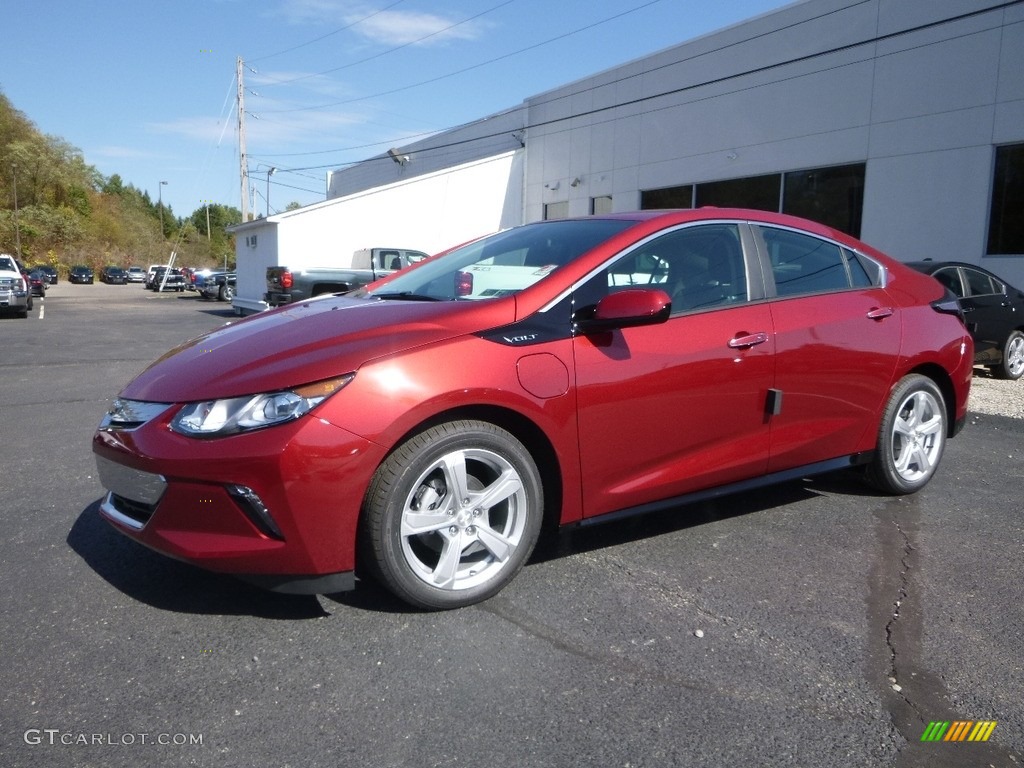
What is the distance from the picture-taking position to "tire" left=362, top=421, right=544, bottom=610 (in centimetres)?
287

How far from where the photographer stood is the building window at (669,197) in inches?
746

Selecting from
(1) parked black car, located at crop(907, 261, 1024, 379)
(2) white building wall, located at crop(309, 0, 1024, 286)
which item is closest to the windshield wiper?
(1) parked black car, located at crop(907, 261, 1024, 379)

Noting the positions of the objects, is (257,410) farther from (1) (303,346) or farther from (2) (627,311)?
(2) (627,311)

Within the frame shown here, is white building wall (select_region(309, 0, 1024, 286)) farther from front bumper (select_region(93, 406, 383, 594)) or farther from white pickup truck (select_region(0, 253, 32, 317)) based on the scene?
white pickup truck (select_region(0, 253, 32, 317))

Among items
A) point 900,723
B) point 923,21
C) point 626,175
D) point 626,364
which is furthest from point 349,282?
point 900,723

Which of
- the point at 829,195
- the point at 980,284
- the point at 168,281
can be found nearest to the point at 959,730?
the point at 980,284

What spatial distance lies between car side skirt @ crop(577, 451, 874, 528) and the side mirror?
80 cm

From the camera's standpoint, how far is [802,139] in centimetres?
1582

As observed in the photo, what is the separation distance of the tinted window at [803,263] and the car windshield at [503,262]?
2.80ft

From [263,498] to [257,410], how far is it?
30 centimetres

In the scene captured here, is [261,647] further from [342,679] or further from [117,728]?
[117,728]

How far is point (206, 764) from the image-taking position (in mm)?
2188

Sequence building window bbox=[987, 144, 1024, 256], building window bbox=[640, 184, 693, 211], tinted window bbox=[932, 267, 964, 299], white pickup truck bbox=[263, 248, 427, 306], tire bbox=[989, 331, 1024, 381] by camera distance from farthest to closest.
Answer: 1. building window bbox=[640, 184, 693, 211]
2. white pickup truck bbox=[263, 248, 427, 306]
3. building window bbox=[987, 144, 1024, 256]
4. tire bbox=[989, 331, 1024, 381]
5. tinted window bbox=[932, 267, 964, 299]

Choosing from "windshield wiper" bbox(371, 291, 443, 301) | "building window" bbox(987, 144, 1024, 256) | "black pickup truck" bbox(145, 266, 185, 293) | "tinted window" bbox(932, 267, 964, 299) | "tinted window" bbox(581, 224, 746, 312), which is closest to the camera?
"tinted window" bbox(581, 224, 746, 312)
